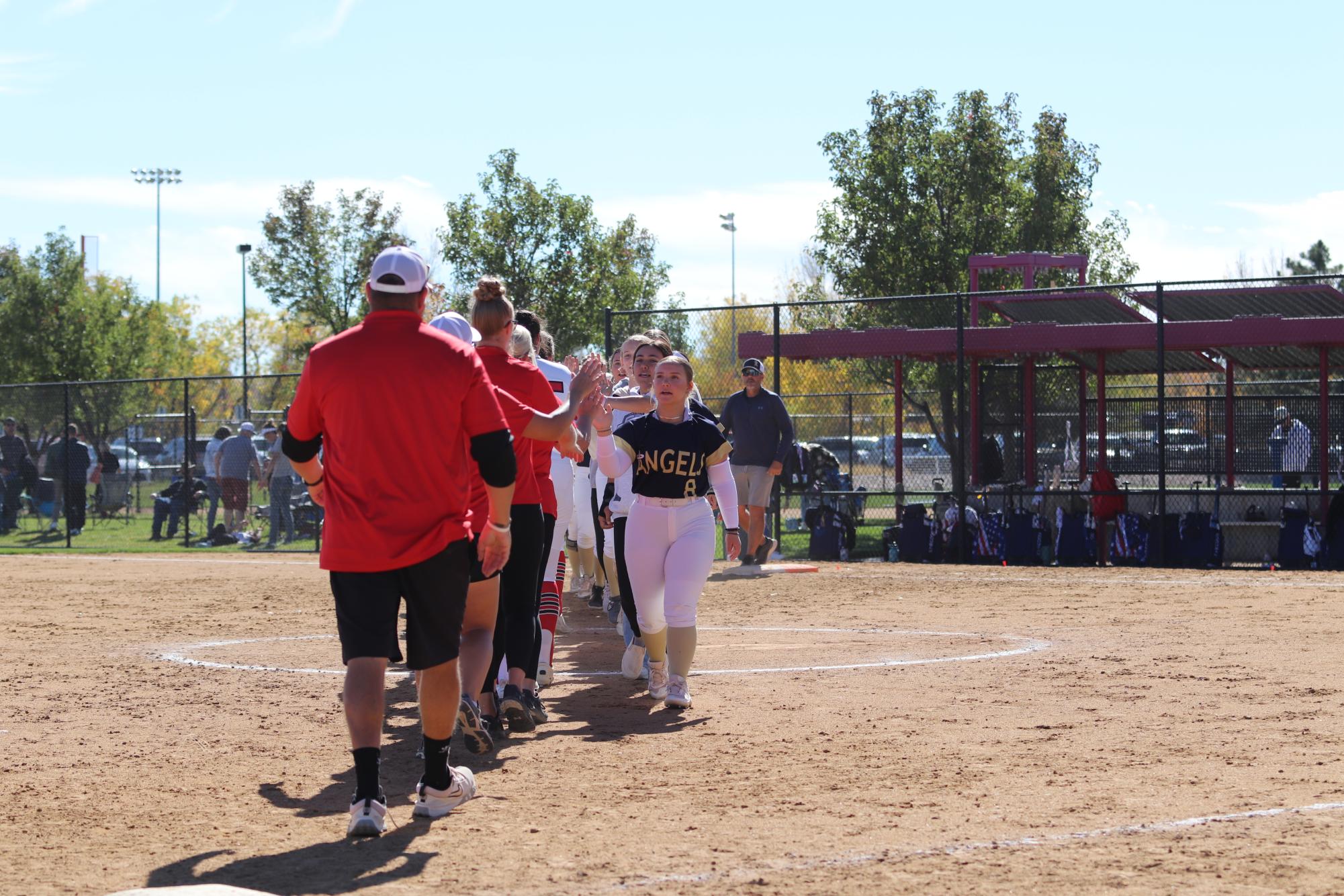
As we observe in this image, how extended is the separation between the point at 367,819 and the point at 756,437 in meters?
11.1

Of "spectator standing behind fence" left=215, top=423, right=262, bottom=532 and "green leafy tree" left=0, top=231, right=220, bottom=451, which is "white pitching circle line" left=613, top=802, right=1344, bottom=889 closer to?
"spectator standing behind fence" left=215, top=423, right=262, bottom=532

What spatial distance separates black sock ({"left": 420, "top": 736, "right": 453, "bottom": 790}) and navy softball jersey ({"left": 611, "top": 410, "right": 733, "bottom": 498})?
2658 mm

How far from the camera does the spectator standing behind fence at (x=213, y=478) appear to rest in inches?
925

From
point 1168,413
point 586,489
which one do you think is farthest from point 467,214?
point 586,489

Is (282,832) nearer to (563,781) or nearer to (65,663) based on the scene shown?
(563,781)

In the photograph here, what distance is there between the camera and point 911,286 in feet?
89.1

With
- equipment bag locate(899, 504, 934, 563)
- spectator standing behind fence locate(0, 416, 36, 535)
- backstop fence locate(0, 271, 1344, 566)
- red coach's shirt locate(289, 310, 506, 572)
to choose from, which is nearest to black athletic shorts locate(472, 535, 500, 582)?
red coach's shirt locate(289, 310, 506, 572)

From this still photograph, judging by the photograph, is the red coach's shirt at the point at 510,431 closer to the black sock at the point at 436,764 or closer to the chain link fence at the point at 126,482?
the black sock at the point at 436,764

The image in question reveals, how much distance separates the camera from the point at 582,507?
12078mm

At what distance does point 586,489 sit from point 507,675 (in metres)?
4.72

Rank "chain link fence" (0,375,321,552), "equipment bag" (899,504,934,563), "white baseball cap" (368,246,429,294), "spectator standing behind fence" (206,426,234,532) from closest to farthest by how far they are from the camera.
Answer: "white baseball cap" (368,246,429,294), "equipment bag" (899,504,934,563), "chain link fence" (0,375,321,552), "spectator standing behind fence" (206,426,234,532)

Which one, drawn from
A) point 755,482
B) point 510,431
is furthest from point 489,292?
point 755,482

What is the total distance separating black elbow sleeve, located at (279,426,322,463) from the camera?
538 centimetres

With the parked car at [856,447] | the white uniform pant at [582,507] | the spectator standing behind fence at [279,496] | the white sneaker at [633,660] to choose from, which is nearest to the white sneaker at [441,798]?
the white sneaker at [633,660]
